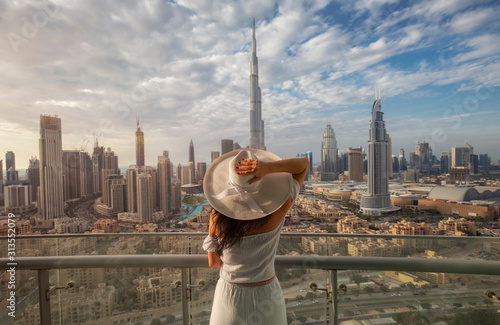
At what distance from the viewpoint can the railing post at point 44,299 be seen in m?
1.59

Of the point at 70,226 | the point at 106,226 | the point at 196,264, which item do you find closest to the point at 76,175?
the point at 70,226

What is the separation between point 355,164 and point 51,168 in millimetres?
14824

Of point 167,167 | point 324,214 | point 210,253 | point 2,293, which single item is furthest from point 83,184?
point 210,253

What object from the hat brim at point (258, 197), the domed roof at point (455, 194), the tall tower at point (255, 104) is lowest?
the domed roof at point (455, 194)

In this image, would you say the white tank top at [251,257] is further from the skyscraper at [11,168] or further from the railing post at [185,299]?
the skyscraper at [11,168]

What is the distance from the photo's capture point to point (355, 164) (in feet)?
50.0

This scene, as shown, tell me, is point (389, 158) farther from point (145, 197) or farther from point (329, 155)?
point (145, 197)

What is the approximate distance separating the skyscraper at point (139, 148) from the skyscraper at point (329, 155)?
8543 millimetres

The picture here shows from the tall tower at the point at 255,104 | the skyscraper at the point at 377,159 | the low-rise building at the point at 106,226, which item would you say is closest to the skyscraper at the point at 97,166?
the low-rise building at the point at 106,226

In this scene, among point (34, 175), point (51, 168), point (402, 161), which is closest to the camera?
point (34, 175)

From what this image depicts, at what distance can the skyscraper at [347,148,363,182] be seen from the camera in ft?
48.2

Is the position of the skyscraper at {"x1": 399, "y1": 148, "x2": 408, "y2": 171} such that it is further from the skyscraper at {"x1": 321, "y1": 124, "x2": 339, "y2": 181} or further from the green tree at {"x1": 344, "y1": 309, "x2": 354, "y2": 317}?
the green tree at {"x1": 344, "y1": 309, "x2": 354, "y2": 317}

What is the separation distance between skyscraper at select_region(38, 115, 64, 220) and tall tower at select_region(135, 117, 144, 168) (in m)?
1.90

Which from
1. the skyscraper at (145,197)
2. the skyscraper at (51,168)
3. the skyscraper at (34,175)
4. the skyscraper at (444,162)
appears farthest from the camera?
the skyscraper at (444,162)
